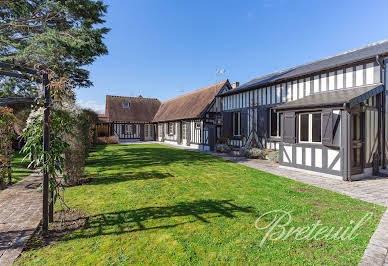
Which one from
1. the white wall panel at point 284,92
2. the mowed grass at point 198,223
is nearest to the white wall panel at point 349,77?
the white wall panel at point 284,92

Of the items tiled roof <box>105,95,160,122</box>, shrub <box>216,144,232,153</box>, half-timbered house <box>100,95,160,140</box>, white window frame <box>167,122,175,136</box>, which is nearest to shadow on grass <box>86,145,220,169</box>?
shrub <box>216,144,232,153</box>

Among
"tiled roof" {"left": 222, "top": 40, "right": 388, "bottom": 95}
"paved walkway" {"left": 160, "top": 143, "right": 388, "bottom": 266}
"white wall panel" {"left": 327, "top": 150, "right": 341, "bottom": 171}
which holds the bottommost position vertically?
"paved walkway" {"left": 160, "top": 143, "right": 388, "bottom": 266}

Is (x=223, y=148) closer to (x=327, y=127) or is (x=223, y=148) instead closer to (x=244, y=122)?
(x=244, y=122)

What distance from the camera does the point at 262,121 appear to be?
1038cm

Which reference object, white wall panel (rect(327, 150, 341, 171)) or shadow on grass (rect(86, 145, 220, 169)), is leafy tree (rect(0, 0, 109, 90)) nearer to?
shadow on grass (rect(86, 145, 220, 169))

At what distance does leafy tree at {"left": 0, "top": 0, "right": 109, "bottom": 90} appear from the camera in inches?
282

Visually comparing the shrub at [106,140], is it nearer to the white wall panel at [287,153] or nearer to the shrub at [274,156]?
the shrub at [274,156]

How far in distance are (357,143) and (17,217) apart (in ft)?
28.5

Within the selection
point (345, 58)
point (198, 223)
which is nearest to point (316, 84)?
point (345, 58)

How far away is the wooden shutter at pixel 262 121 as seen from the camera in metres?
10.2

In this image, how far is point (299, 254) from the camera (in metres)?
2.47

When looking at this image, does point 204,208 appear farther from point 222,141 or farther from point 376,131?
point 222,141

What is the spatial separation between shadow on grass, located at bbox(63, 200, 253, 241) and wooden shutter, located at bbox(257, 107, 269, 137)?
695cm

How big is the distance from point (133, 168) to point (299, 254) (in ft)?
21.4
